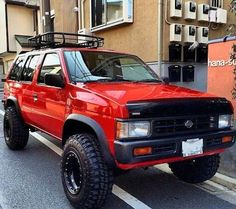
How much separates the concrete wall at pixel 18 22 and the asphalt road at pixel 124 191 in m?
22.8

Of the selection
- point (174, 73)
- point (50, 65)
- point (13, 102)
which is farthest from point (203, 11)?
point (50, 65)

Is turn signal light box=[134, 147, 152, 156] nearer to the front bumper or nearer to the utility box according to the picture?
the front bumper

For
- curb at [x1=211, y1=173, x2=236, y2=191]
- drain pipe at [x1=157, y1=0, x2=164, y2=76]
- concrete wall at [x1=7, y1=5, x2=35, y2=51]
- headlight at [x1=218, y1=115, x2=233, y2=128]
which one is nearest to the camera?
headlight at [x1=218, y1=115, x2=233, y2=128]

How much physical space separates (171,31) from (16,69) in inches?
194

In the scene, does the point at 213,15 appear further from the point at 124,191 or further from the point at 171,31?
the point at 124,191

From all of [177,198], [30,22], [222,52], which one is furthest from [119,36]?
[30,22]

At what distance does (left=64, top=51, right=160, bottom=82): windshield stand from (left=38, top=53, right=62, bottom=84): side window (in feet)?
0.57

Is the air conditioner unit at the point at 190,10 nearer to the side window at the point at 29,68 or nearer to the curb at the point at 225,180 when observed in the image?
the side window at the point at 29,68

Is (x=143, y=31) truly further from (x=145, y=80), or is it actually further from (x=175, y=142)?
(x=175, y=142)

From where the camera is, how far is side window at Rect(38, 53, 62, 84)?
5031 mm

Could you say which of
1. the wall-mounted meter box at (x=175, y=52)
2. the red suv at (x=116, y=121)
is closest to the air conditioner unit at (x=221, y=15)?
the wall-mounted meter box at (x=175, y=52)

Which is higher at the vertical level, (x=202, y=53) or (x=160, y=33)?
(x=160, y=33)

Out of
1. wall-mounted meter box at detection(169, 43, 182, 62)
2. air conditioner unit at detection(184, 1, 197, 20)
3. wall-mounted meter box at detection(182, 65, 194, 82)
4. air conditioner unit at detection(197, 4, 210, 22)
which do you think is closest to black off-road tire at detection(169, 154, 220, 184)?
wall-mounted meter box at detection(169, 43, 182, 62)

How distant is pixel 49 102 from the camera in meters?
5.09
